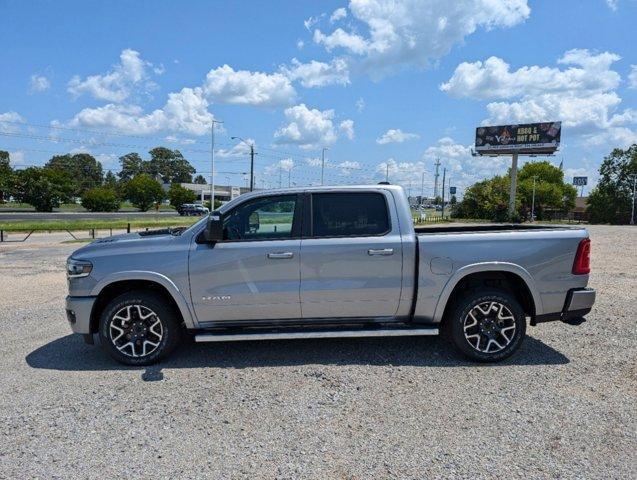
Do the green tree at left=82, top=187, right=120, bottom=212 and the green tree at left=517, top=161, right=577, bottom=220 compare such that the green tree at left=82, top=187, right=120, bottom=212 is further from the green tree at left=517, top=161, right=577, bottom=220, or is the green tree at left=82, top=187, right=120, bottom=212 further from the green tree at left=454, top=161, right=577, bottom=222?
the green tree at left=517, top=161, right=577, bottom=220

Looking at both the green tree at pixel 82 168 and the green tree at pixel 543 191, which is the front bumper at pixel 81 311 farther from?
the green tree at pixel 82 168

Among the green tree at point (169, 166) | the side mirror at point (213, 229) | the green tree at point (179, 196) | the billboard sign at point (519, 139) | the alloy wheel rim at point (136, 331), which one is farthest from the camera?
the green tree at point (169, 166)

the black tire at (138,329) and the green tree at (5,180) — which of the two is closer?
the black tire at (138,329)

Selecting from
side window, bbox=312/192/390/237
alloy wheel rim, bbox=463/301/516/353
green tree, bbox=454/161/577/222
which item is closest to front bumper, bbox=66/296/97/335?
side window, bbox=312/192/390/237

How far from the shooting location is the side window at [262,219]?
4871 mm

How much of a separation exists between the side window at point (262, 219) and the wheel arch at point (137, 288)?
0.78 meters

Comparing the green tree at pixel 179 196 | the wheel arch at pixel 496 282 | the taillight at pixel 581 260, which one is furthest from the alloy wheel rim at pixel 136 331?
the green tree at pixel 179 196

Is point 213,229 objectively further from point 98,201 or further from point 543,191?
point 543,191

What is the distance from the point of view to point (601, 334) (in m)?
5.93

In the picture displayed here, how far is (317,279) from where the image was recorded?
4.73m

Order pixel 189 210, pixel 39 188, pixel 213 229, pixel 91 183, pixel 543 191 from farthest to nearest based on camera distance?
pixel 91 183, pixel 543 191, pixel 189 210, pixel 39 188, pixel 213 229

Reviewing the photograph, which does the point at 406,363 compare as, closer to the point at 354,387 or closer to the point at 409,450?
the point at 354,387

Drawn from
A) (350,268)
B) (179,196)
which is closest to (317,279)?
(350,268)

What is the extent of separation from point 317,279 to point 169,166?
140 meters
